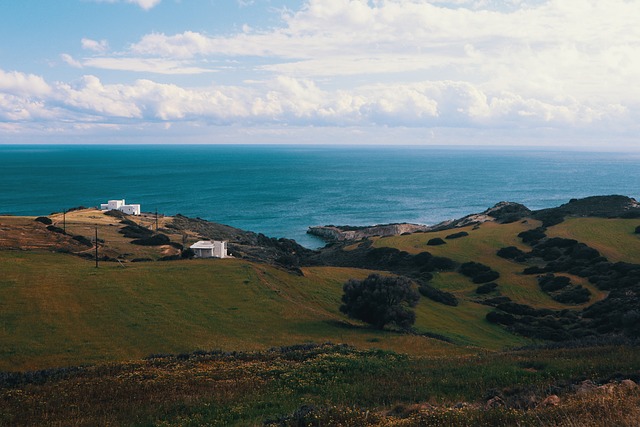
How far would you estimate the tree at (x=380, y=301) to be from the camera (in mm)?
34688

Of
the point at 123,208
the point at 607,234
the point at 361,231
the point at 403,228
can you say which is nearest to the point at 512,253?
the point at 607,234

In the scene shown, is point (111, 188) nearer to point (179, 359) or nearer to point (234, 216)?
point (234, 216)

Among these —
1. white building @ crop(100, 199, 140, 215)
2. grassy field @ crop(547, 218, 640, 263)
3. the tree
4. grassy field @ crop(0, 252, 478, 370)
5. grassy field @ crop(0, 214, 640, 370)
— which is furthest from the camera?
white building @ crop(100, 199, 140, 215)

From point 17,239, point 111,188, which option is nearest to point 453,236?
point 17,239

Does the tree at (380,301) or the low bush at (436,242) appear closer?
the tree at (380,301)

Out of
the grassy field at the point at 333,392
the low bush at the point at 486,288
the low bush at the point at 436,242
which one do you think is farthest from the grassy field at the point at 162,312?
the low bush at the point at 436,242

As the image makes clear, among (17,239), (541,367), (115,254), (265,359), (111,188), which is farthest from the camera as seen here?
(111,188)

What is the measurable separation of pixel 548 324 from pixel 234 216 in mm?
105975

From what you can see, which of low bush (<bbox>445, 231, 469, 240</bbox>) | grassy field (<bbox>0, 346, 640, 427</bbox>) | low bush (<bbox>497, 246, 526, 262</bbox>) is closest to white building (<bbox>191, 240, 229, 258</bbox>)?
grassy field (<bbox>0, 346, 640, 427</bbox>)

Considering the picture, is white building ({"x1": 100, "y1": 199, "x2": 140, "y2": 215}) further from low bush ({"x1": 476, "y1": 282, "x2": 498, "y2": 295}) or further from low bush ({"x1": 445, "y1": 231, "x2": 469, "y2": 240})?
low bush ({"x1": 476, "y1": 282, "x2": 498, "y2": 295})

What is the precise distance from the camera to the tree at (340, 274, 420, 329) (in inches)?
1366

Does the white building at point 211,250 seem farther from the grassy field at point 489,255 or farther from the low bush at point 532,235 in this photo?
the low bush at point 532,235

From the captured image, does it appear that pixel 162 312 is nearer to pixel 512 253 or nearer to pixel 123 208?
pixel 512 253

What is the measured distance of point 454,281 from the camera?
192 feet
